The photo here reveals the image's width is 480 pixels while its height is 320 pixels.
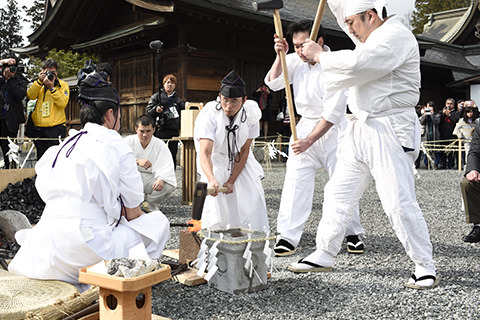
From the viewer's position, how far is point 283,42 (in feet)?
12.2

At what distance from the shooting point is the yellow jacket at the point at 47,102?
6.68 metres

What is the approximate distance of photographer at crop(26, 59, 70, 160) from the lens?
6.64 meters

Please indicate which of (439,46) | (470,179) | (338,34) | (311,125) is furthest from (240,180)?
(439,46)

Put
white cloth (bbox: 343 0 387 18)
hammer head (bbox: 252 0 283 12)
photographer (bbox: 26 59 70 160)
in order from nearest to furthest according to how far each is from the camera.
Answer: white cloth (bbox: 343 0 387 18), hammer head (bbox: 252 0 283 12), photographer (bbox: 26 59 70 160)

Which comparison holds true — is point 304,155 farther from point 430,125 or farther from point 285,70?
point 430,125

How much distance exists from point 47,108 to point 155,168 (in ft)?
8.02

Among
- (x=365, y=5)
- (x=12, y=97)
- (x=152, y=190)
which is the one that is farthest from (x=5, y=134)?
(x=365, y=5)

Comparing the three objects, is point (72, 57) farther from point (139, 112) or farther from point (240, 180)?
point (240, 180)

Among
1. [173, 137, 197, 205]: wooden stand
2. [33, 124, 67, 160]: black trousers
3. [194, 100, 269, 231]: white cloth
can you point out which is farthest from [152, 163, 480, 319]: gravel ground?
[33, 124, 67, 160]: black trousers

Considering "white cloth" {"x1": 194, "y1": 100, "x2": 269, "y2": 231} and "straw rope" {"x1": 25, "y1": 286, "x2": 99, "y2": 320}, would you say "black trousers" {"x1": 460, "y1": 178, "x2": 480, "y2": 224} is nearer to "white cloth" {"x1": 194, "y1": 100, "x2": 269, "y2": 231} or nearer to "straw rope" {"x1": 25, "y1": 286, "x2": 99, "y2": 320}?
"white cloth" {"x1": 194, "y1": 100, "x2": 269, "y2": 231}

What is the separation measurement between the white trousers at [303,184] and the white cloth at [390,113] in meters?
0.94

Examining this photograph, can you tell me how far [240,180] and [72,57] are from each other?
20.3 m

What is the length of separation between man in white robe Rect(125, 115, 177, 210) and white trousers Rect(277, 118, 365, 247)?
1.78 m

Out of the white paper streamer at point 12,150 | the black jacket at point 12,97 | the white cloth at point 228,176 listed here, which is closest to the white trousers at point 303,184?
the white cloth at point 228,176
